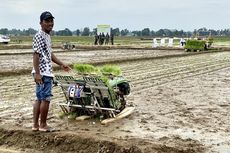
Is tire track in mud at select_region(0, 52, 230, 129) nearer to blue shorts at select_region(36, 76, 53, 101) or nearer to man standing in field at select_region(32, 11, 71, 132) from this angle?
man standing in field at select_region(32, 11, 71, 132)

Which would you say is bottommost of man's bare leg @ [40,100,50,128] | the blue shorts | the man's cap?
man's bare leg @ [40,100,50,128]

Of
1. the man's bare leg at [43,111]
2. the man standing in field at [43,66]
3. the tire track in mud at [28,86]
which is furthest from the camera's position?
the tire track in mud at [28,86]

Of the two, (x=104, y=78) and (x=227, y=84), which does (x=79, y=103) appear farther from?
(x=227, y=84)

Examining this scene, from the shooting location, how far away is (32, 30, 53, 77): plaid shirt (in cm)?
696

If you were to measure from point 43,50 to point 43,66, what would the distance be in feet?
0.79

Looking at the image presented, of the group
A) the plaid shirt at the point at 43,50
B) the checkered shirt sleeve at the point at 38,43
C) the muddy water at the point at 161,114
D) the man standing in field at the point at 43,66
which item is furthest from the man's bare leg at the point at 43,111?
the checkered shirt sleeve at the point at 38,43

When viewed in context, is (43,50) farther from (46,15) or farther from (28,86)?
(28,86)

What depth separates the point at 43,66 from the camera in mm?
7023

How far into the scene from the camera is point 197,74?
17219 mm

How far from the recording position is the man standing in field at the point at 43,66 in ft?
22.7

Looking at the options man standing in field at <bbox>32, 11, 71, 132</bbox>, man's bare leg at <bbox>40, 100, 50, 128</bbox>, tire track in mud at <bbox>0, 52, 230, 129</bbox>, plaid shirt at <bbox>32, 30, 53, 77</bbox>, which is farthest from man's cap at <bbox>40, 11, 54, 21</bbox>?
tire track in mud at <bbox>0, 52, 230, 129</bbox>

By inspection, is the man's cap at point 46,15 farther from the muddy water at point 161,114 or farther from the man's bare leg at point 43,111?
the muddy water at point 161,114

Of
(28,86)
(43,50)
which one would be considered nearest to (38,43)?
(43,50)

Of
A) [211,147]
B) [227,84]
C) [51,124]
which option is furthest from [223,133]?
[227,84]
